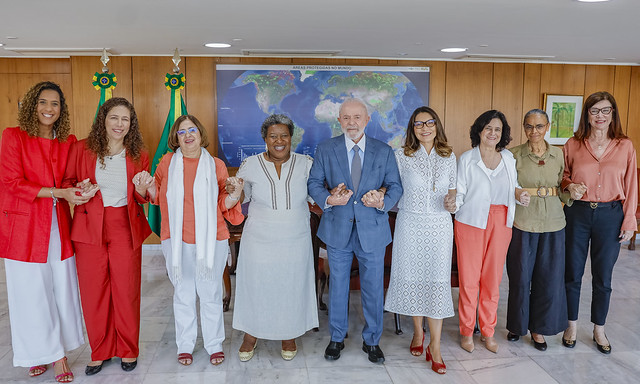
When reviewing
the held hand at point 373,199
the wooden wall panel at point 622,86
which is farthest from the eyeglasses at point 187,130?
the wooden wall panel at point 622,86

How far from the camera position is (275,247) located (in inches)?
137

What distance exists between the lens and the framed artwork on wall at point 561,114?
7.09m

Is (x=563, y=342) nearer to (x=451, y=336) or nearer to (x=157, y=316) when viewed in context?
(x=451, y=336)

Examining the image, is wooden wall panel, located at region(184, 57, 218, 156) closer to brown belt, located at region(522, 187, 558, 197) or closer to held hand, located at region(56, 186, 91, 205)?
held hand, located at region(56, 186, 91, 205)

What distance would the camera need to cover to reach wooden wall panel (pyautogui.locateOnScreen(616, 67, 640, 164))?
7277 mm

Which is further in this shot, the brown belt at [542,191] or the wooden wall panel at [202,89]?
the wooden wall panel at [202,89]

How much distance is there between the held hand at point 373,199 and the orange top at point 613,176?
4.93 ft

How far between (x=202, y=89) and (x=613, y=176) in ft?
15.8

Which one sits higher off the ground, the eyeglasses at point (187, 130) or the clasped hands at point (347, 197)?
the eyeglasses at point (187, 130)

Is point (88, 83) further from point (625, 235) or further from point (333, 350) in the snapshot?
point (625, 235)

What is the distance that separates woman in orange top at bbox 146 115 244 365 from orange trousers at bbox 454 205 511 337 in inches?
66.3

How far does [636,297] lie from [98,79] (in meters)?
6.16

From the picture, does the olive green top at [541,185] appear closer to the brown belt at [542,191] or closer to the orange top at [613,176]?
the brown belt at [542,191]

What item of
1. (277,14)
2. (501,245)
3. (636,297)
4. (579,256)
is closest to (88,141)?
(277,14)
